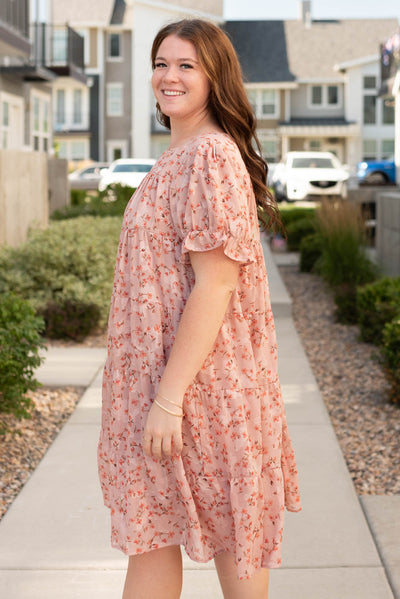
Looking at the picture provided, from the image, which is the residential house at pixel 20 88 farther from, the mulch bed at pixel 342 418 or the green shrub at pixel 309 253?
the mulch bed at pixel 342 418

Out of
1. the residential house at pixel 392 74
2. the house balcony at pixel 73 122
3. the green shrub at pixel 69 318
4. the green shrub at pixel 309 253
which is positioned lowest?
the green shrub at pixel 69 318

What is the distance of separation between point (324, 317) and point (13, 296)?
465 centimetres

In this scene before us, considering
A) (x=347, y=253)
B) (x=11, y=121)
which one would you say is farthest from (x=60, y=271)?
(x=11, y=121)

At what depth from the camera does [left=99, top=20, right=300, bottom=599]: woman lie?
1960 mm

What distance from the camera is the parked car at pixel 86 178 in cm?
3061

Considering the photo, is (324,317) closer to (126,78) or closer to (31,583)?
(31,583)

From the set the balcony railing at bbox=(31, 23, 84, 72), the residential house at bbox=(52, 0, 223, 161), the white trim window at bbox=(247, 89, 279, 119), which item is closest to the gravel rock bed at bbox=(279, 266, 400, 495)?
the balcony railing at bbox=(31, 23, 84, 72)

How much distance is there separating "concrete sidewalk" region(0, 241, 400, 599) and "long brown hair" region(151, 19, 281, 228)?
1572mm

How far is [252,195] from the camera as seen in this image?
2.11 m

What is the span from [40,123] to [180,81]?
815 inches

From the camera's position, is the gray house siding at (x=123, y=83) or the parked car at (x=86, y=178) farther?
the gray house siding at (x=123, y=83)

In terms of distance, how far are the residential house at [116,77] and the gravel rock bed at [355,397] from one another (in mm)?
35508

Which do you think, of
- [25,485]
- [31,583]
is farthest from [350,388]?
[31,583]

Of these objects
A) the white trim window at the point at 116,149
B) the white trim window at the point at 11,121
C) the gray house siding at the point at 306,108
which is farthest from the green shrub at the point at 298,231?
the gray house siding at the point at 306,108
